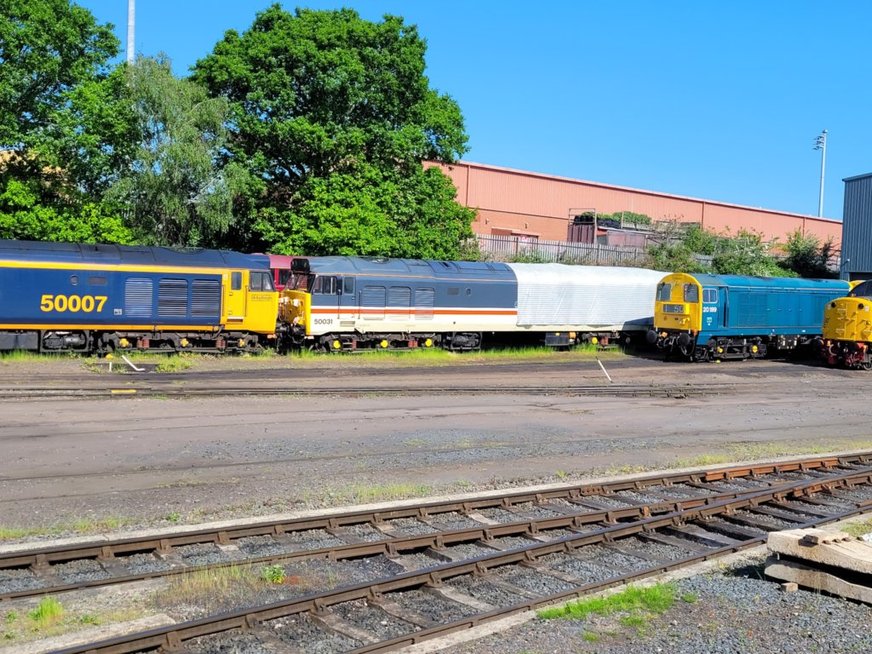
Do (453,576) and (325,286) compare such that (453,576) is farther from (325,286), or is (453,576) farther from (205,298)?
(325,286)

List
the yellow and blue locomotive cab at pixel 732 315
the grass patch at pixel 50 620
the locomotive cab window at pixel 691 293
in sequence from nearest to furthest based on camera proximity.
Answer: the grass patch at pixel 50 620 < the locomotive cab window at pixel 691 293 < the yellow and blue locomotive cab at pixel 732 315

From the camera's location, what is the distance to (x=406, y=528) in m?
10.2

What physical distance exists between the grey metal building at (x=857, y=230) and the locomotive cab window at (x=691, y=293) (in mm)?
22104

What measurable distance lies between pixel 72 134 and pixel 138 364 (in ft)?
36.0

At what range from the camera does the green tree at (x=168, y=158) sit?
1268 inches

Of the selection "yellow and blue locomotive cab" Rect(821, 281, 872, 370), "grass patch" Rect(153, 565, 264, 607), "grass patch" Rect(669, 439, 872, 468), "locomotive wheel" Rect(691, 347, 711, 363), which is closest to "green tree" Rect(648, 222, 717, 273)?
"locomotive wheel" Rect(691, 347, 711, 363)

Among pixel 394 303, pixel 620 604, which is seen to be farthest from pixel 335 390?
pixel 620 604

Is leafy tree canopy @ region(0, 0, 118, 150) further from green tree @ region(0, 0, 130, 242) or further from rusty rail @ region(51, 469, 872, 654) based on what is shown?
rusty rail @ region(51, 469, 872, 654)

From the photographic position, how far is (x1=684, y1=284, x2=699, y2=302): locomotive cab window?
110 feet

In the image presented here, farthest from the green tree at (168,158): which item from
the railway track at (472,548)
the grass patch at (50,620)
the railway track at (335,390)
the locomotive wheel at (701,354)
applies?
the grass patch at (50,620)

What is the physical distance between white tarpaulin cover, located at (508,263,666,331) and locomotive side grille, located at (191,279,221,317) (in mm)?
11790

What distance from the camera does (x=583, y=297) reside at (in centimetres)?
3541

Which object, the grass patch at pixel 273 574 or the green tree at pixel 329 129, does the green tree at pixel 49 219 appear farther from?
the grass patch at pixel 273 574

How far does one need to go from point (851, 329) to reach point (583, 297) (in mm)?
10186
